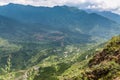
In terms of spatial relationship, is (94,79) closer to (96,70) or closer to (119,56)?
(96,70)

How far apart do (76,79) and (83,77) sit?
912 cm

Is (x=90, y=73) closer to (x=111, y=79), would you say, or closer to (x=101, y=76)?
(x=101, y=76)

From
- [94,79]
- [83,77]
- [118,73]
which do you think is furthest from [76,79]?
[118,73]

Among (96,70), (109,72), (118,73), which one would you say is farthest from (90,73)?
(118,73)

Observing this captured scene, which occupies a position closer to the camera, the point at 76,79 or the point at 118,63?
the point at 118,63

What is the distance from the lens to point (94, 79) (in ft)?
577

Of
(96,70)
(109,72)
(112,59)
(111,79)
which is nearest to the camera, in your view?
(111,79)

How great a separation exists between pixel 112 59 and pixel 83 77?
75.0 feet

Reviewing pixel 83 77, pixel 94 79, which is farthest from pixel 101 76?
pixel 83 77

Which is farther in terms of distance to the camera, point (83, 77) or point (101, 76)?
point (83, 77)

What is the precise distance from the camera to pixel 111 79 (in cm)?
15200

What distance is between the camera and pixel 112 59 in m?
194

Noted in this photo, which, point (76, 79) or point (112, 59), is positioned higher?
point (112, 59)

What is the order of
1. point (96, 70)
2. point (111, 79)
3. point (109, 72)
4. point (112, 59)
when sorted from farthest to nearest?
point (112, 59) < point (96, 70) < point (109, 72) < point (111, 79)
